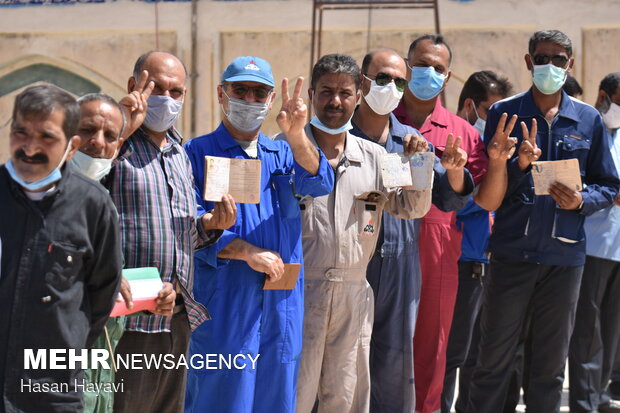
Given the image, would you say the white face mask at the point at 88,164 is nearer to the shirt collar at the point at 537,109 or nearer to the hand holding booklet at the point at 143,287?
the hand holding booklet at the point at 143,287

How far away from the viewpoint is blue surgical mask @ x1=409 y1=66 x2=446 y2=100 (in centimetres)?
562

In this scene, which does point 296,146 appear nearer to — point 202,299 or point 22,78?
point 202,299

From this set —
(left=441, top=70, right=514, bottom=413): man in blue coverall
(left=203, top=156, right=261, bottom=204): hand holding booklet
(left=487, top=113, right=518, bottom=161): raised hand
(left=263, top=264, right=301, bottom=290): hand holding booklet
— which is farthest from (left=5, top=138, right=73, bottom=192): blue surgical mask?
(left=441, top=70, right=514, bottom=413): man in blue coverall

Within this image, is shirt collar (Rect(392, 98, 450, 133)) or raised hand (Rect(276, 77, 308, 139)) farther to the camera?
shirt collar (Rect(392, 98, 450, 133))

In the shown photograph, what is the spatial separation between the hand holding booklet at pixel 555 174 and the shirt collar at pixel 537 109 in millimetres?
406

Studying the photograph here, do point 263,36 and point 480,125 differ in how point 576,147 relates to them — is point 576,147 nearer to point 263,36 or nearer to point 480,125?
point 480,125

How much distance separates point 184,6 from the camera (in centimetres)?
1040

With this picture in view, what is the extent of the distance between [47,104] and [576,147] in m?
3.36

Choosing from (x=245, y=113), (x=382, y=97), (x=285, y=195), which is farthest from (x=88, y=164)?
(x=382, y=97)

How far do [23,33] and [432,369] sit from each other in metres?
7.36

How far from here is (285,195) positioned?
177 inches

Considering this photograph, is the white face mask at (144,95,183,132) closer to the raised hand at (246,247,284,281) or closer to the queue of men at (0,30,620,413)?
the queue of men at (0,30,620,413)

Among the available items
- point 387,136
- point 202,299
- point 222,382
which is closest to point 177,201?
point 202,299

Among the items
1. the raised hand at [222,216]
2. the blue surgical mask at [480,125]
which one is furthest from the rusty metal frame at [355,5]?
the raised hand at [222,216]
